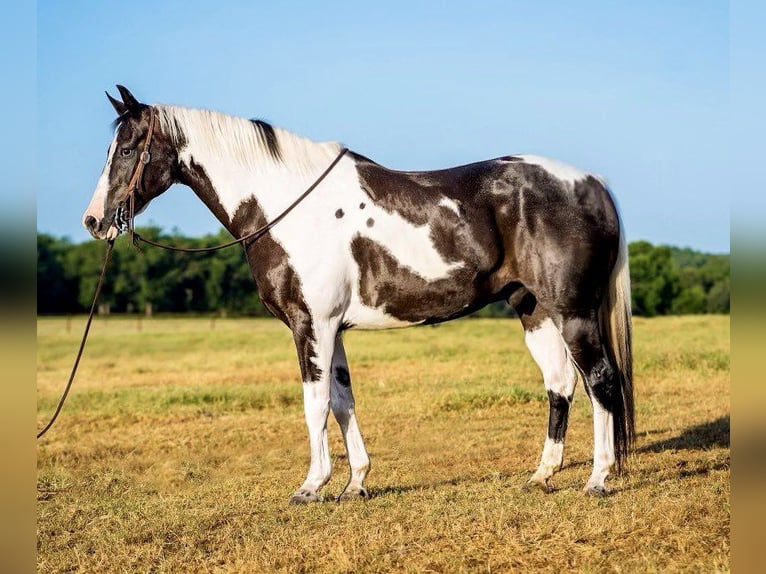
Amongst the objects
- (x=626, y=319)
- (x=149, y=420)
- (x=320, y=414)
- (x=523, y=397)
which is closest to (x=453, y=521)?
(x=320, y=414)

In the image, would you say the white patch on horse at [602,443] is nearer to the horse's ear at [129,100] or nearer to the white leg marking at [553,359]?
the white leg marking at [553,359]

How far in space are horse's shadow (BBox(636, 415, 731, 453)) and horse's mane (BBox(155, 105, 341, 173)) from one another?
447cm

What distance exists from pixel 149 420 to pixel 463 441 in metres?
5.11

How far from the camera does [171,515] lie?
21.1ft

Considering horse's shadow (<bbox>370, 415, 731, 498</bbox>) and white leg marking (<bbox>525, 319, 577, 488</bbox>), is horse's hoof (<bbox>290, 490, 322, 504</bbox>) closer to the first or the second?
horse's shadow (<bbox>370, 415, 731, 498</bbox>)

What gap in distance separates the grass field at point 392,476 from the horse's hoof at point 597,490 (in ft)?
0.44

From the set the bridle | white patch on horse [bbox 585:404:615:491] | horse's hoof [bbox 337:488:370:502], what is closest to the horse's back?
the bridle

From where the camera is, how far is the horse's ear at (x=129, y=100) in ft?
21.0

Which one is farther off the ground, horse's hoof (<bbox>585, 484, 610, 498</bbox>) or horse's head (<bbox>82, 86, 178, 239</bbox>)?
horse's head (<bbox>82, 86, 178, 239</bbox>)

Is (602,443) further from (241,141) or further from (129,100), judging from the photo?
(129,100)

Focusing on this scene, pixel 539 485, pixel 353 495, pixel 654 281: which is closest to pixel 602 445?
pixel 539 485

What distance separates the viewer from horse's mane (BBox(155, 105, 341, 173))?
665 centimetres

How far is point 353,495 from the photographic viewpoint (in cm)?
654

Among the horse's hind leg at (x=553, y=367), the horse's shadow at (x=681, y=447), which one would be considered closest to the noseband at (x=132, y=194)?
the horse's shadow at (x=681, y=447)
